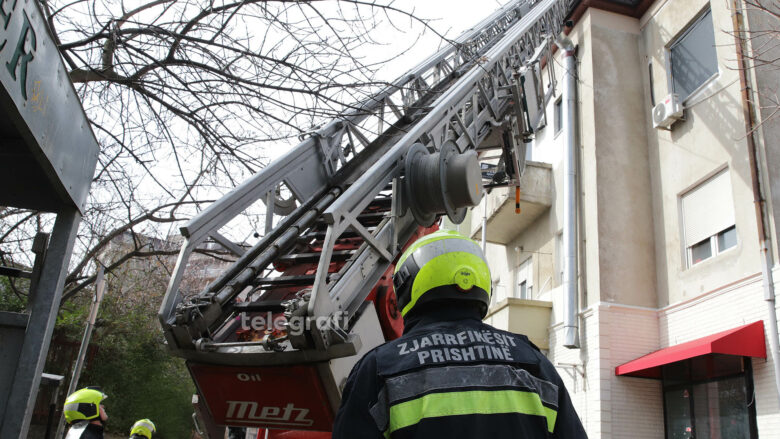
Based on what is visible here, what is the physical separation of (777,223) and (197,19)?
8.47 meters

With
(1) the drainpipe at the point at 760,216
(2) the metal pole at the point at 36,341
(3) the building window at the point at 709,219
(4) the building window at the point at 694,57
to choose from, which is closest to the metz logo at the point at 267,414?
(2) the metal pole at the point at 36,341

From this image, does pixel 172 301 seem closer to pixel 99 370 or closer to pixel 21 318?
pixel 21 318

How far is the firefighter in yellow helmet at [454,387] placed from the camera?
1670mm

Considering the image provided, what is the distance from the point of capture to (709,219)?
397 inches

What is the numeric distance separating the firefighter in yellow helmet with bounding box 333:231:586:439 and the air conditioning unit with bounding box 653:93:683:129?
10564 millimetres

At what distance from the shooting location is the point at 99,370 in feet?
53.8

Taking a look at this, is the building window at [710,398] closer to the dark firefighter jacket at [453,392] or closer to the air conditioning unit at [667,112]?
the air conditioning unit at [667,112]

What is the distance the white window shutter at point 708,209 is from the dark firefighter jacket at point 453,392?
9.18m

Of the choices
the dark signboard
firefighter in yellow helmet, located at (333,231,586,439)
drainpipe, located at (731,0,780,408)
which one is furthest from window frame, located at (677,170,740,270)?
the dark signboard

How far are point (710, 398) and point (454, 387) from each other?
365 inches

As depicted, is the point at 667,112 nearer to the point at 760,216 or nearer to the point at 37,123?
the point at 760,216

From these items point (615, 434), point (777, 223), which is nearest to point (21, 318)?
point (777, 223)

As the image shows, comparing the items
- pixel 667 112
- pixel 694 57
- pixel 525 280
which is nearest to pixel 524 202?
pixel 525 280

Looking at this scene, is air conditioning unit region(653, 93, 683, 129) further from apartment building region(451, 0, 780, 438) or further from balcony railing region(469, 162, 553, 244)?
balcony railing region(469, 162, 553, 244)
